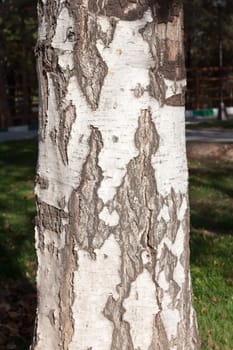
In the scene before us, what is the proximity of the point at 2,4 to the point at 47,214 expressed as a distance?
21002 millimetres

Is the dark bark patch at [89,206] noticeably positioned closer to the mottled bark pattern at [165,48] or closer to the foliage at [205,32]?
the mottled bark pattern at [165,48]

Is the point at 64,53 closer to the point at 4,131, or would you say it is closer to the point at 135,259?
the point at 135,259

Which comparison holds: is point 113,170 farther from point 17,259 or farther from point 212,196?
point 212,196

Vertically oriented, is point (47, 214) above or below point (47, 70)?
below

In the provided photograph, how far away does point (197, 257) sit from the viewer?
6.56 metres

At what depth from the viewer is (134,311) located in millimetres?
2812

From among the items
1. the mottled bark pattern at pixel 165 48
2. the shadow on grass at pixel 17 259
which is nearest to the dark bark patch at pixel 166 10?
the mottled bark pattern at pixel 165 48

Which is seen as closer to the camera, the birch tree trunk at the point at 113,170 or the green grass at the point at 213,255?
the birch tree trunk at the point at 113,170

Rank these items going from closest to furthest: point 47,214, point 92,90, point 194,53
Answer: point 92,90 < point 47,214 < point 194,53

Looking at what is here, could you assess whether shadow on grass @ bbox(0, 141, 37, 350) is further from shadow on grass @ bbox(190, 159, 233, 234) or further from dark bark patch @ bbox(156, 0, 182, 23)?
dark bark patch @ bbox(156, 0, 182, 23)

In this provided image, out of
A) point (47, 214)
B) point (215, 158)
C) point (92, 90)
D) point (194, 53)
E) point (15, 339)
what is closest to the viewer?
point (92, 90)

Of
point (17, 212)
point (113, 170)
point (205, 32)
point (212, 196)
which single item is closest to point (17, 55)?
point (205, 32)

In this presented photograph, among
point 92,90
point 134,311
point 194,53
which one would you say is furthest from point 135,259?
point 194,53

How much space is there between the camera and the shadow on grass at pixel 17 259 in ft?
16.1
